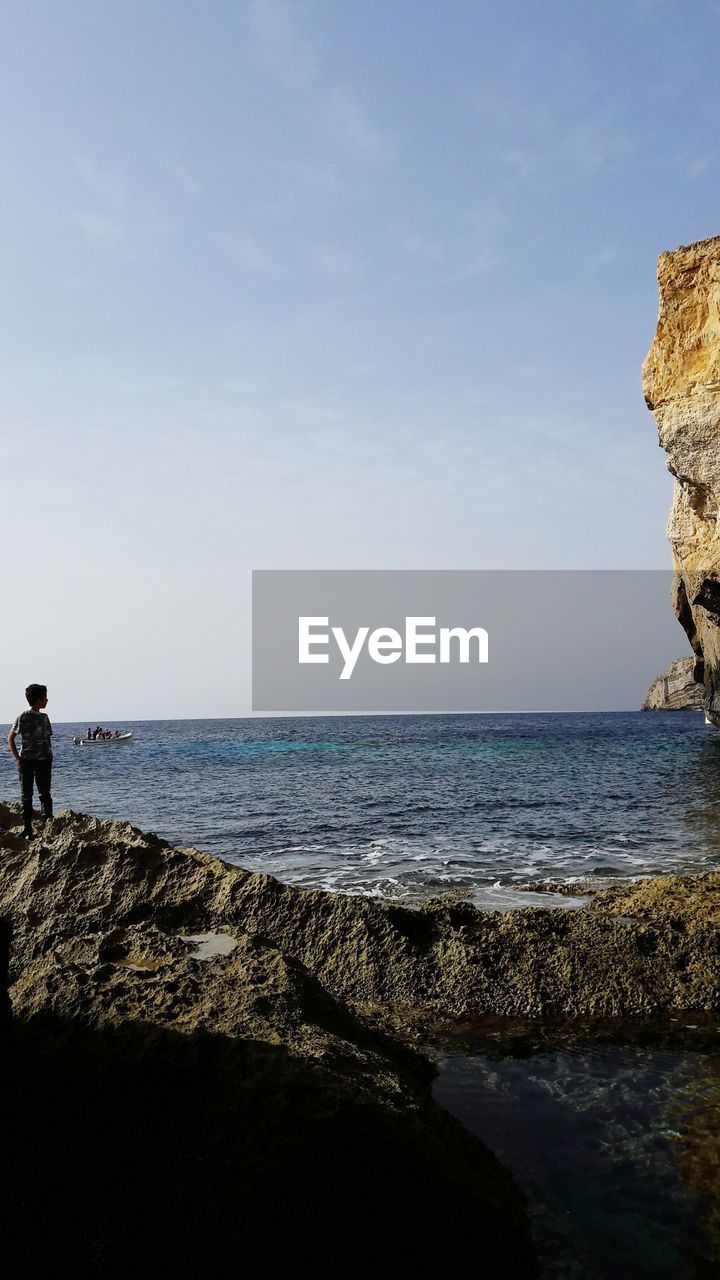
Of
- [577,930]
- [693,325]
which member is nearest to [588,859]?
[577,930]

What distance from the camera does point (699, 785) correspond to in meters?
24.6

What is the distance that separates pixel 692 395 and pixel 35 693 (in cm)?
2000

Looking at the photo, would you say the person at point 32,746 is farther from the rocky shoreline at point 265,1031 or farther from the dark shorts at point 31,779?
the rocky shoreline at point 265,1031

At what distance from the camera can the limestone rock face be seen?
2178 centimetres

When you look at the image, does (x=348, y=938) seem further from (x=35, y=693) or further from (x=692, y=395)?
(x=692, y=395)

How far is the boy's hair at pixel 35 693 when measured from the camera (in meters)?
9.50

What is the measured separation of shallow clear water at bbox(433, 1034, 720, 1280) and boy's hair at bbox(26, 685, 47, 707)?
22.1 feet

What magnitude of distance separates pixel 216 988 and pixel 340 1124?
1.44m

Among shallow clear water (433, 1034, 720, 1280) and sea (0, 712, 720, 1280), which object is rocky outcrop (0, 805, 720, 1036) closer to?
sea (0, 712, 720, 1280)

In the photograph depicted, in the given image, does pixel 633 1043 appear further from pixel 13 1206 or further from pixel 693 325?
pixel 693 325

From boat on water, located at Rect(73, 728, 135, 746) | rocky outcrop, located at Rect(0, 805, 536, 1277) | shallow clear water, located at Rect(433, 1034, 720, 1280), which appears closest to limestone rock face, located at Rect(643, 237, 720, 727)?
shallow clear water, located at Rect(433, 1034, 720, 1280)

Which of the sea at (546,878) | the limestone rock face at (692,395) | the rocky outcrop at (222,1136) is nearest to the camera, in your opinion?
the rocky outcrop at (222,1136)

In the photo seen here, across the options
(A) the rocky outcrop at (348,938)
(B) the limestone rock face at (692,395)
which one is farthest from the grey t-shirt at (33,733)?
(B) the limestone rock face at (692,395)

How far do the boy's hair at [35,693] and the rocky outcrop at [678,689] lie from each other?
331 ft
